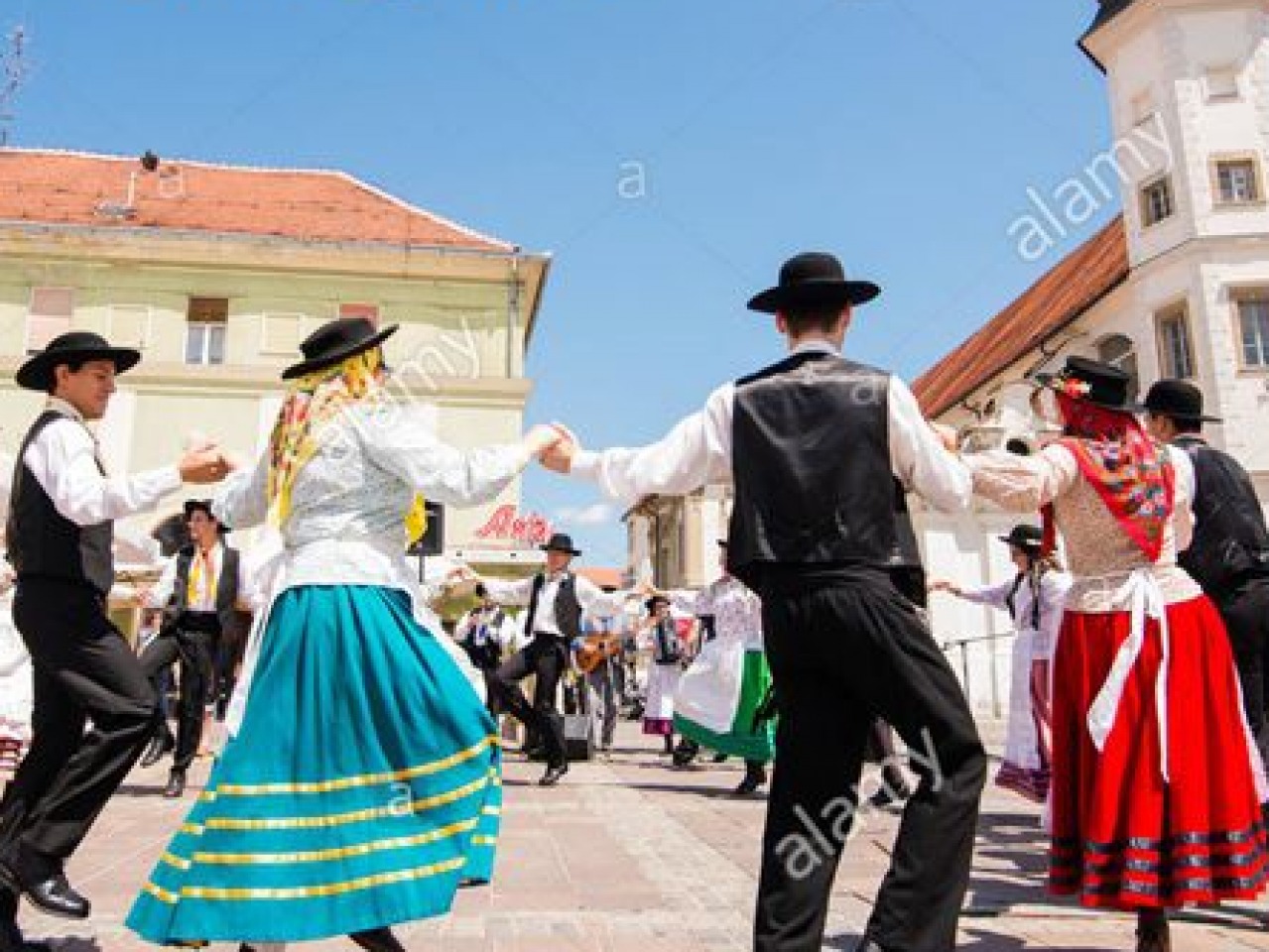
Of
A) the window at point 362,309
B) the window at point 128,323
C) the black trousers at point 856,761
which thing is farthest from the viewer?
the window at point 362,309

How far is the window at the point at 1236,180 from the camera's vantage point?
882 inches

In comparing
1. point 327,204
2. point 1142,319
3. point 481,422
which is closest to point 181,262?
point 327,204

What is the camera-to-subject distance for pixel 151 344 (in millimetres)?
23953

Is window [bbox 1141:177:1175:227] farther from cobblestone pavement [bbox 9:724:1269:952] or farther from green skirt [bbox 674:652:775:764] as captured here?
cobblestone pavement [bbox 9:724:1269:952]

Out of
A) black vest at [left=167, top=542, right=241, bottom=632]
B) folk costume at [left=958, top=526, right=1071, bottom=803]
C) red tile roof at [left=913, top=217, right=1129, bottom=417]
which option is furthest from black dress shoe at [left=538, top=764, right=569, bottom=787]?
red tile roof at [left=913, top=217, right=1129, bottom=417]

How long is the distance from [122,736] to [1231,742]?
12.5 feet

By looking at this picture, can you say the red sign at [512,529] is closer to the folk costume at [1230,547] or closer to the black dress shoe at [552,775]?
the black dress shoe at [552,775]

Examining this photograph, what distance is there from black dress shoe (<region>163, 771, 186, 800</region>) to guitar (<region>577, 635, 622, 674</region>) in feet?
15.9

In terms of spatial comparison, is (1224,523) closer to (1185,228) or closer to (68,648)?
(68,648)

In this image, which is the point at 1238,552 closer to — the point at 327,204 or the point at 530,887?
the point at 530,887

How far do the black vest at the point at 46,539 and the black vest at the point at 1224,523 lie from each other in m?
4.60

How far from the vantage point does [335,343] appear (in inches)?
136

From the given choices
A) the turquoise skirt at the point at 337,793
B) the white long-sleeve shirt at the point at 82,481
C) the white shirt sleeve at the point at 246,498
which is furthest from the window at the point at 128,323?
the turquoise skirt at the point at 337,793

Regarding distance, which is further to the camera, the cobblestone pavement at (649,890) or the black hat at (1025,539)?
the black hat at (1025,539)
